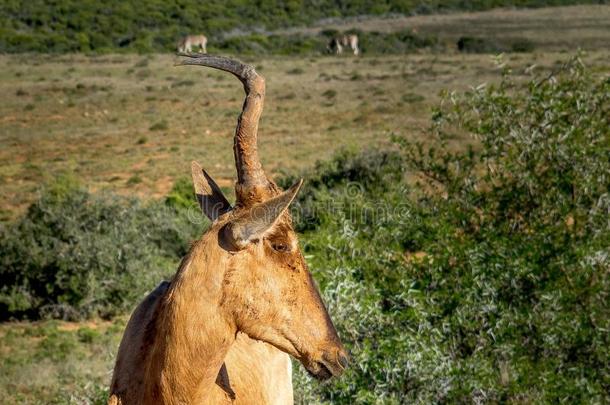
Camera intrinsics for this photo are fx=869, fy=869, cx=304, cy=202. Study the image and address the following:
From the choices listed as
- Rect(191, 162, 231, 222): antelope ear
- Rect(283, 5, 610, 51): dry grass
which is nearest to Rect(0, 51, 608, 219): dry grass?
Rect(191, 162, 231, 222): antelope ear

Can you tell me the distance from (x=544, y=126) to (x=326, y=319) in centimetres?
511

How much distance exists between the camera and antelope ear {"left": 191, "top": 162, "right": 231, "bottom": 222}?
4.16 meters

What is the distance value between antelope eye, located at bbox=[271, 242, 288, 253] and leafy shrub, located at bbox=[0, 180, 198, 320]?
8.43 m

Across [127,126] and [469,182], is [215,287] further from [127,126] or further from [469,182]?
[127,126]

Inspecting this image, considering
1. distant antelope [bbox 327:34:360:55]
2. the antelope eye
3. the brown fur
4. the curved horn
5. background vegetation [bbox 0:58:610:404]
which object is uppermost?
the curved horn

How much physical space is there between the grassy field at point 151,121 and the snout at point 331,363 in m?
3.95

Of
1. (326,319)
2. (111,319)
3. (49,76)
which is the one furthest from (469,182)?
(49,76)

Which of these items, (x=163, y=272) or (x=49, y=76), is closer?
(x=163, y=272)

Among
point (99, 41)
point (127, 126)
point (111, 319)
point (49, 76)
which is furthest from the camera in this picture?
point (99, 41)

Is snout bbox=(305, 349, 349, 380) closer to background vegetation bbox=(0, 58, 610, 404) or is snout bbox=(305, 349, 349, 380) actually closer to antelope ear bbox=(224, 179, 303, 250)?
antelope ear bbox=(224, 179, 303, 250)

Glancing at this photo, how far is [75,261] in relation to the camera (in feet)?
40.0

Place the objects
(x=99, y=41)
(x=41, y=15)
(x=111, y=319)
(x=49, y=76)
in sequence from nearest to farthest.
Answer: (x=111, y=319) < (x=49, y=76) < (x=99, y=41) < (x=41, y=15)

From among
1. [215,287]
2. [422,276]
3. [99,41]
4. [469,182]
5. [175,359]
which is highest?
[215,287]

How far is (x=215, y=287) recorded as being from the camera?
3748 mm
